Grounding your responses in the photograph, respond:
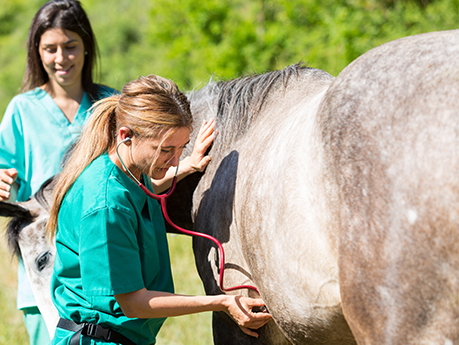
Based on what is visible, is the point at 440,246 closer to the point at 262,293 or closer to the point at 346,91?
the point at 346,91

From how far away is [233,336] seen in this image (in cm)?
190

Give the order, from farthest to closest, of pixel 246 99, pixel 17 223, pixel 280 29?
pixel 280 29 → pixel 17 223 → pixel 246 99

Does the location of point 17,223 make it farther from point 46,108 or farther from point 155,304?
point 155,304

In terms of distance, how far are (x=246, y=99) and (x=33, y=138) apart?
130 cm

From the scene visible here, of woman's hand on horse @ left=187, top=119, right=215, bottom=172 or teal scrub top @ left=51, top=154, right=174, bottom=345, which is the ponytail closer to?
teal scrub top @ left=51, top=154, right=174, bottom=345

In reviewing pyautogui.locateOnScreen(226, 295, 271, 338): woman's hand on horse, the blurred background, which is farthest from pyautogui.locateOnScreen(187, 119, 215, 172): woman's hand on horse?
the blurred background

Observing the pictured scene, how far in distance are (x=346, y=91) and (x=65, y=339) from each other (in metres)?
1.31

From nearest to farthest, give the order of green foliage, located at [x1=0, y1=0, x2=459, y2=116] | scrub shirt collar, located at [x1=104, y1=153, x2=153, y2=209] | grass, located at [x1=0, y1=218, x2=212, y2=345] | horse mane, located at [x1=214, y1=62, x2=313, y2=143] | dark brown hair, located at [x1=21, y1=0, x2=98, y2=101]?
scrub shirt collar, located at [x1=104, y1=153, x2=153, y2=209] → horse mane, located at [x1=214, y1=62, x2=313, y2=143] → dark brown hair, located at [x1=21, y1=0, x2=98, y2=101] → grass, located at [x1=0, y1=218, x2=212, y2=345] → green foliage, located at [x1=0, y1=0, x2=459, y2=116]

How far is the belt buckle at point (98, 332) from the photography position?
5.01ft

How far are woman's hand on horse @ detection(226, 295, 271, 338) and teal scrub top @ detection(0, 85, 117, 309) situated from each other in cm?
141

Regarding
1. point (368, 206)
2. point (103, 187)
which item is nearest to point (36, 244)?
point (103, 187)

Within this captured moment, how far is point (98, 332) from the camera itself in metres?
1.53

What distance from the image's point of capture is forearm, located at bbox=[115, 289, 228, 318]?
1405 mm

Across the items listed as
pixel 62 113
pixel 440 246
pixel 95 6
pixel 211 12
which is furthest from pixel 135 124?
pixel 95 6
